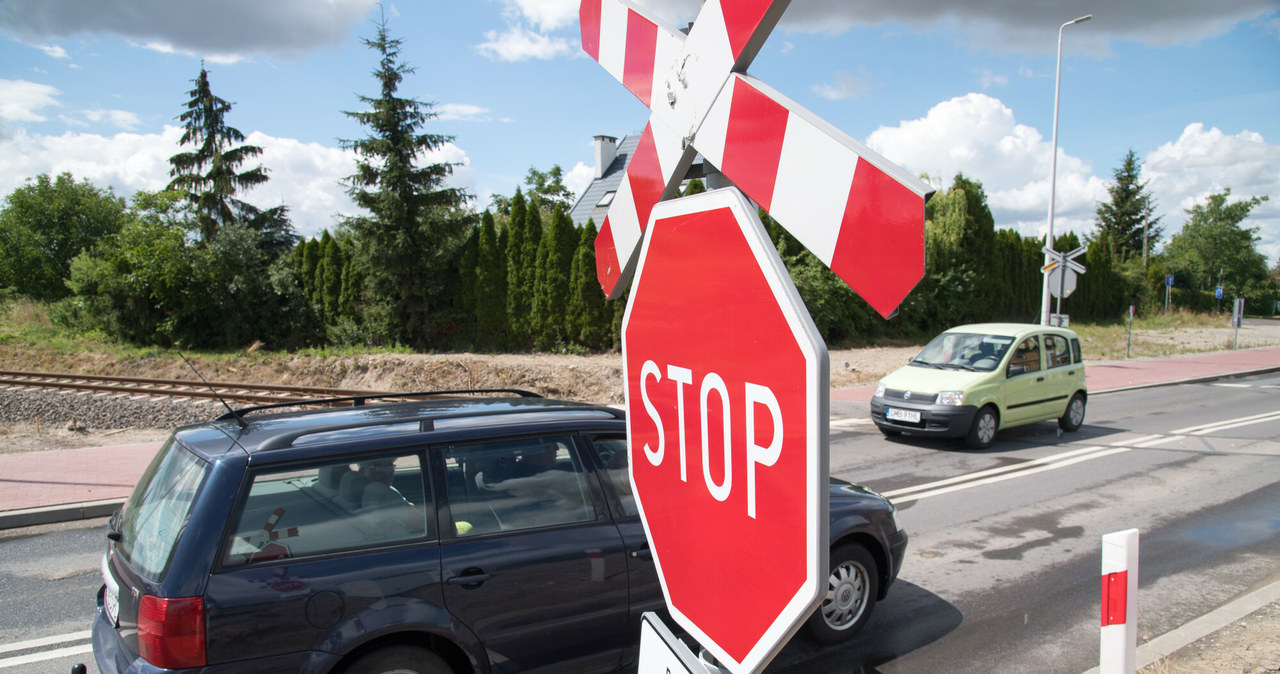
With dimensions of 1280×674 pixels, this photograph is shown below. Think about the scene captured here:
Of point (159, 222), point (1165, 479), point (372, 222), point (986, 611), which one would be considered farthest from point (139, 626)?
point (159, 222)

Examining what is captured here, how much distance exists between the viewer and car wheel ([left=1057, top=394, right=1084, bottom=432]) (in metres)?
12.1

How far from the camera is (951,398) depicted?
10.5m

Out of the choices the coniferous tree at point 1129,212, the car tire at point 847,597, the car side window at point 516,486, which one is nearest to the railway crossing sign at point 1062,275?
the car tire at point 847,597

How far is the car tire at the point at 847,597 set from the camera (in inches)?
176

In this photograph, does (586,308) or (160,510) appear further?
(586,308)

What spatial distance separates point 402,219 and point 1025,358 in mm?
18384

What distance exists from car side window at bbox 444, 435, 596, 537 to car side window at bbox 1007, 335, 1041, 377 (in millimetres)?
9399

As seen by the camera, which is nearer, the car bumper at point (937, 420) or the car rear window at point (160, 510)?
the car rear window at point (160, 510)

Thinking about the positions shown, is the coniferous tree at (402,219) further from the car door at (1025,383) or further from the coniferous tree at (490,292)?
the car door at (1025,383)

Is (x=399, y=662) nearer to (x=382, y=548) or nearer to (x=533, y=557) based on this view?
(x=382, y=548)

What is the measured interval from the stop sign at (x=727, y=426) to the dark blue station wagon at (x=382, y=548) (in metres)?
2.03

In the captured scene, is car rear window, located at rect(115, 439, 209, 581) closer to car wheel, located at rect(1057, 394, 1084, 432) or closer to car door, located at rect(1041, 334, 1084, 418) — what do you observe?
car door, located at rect(1041, 334, 1084, 418)

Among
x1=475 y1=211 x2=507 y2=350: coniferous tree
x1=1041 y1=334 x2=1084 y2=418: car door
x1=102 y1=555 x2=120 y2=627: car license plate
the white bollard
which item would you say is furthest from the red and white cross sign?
x1=475 y1=211 x2=507 y2=350: coniferous tree

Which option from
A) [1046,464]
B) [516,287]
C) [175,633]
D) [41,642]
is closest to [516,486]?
[175,633]
